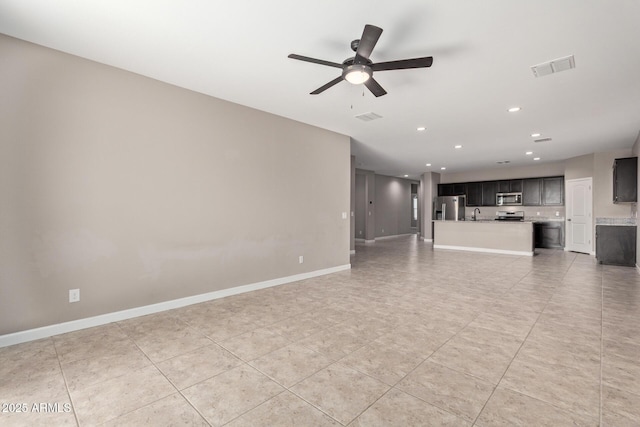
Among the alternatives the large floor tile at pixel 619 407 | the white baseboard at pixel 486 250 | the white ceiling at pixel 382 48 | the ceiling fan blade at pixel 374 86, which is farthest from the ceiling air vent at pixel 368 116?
the white baseboard at pixel 486 250

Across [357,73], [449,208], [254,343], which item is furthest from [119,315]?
[449,208]

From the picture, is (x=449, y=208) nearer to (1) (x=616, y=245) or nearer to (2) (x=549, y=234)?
(2) (x=549, y=234)

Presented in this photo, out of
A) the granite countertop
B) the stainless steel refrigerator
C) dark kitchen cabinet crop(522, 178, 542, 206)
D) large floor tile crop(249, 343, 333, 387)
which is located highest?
dark kitchen cabinet crop(522, 178, 542, 206)

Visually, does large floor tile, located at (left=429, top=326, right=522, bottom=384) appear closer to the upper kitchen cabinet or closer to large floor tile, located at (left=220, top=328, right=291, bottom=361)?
large floor tile, located at (left=220, top=328, right=291, bottom=361)

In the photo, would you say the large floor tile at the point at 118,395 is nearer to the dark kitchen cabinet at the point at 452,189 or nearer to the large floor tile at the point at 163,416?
the large floor tile at the point at 163,416

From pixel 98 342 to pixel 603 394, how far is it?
4.04m

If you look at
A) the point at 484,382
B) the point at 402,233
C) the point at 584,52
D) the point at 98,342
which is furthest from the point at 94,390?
the point at 402,233

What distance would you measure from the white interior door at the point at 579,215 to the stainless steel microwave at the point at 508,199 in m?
1.39

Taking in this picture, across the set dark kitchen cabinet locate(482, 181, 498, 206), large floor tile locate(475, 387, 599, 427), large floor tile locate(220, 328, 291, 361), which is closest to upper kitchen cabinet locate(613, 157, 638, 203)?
dark kitchen cabinet locate(482, 181, 498, 206)

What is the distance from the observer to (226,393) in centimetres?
193

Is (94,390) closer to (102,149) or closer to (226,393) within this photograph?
(226,393)

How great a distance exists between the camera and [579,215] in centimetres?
823

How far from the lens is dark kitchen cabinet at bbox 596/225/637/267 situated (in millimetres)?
6234

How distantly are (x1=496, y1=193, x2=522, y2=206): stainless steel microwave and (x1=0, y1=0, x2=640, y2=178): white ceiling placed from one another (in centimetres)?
536
